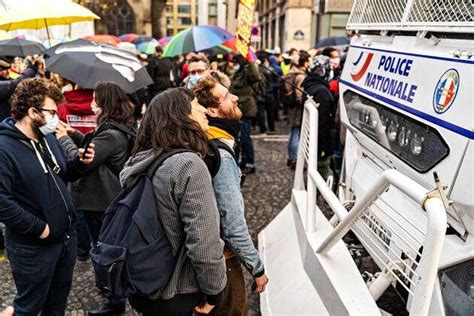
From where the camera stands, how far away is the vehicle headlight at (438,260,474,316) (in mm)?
1845

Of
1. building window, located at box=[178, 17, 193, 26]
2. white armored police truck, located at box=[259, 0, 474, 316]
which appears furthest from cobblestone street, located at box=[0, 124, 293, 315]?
building window, located at box=[178, 17, 193, 26]

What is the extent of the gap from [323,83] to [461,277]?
399cm

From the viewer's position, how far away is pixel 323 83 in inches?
220

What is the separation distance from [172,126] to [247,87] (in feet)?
18.4

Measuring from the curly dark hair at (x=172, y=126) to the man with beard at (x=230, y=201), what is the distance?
21 cm

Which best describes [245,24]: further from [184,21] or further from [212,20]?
[184,21]

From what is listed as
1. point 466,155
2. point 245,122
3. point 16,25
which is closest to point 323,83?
point 245,122

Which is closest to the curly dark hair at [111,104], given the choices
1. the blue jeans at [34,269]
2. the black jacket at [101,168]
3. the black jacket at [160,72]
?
the black jacket at [101,168]

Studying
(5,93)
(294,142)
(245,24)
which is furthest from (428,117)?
(294,142)

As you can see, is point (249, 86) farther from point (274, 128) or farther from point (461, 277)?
point (461, 277)

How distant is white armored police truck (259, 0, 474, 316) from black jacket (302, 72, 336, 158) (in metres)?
1.74

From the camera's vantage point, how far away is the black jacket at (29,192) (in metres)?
2.45

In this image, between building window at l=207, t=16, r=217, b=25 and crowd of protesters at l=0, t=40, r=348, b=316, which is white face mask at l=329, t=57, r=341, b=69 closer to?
crowd of protesters at l=0, t=40, r=348, b=316

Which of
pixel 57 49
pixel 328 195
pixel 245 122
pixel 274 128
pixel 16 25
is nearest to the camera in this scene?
pixel 328 195
